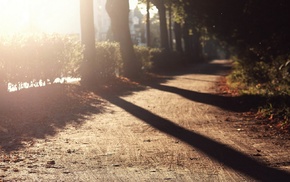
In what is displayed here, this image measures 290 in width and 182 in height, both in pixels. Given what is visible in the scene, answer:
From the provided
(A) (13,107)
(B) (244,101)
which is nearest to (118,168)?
(A) (13,107)

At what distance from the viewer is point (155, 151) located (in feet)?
29.6

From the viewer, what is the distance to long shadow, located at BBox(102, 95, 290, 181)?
7.22 meters

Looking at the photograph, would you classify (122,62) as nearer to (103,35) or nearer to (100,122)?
(100,122)

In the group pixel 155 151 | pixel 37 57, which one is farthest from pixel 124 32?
pixel 155 151

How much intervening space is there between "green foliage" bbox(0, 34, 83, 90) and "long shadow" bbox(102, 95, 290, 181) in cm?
564

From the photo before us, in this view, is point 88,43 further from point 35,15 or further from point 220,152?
point 35,15

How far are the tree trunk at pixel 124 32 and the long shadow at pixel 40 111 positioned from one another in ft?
26.9

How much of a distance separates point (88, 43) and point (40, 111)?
386 inches

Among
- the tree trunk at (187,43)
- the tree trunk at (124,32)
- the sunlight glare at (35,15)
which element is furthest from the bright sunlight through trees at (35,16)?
the tree trunk at (187,43)

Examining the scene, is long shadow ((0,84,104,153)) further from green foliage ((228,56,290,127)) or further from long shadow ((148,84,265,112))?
green foliage ((228,56,290,127))

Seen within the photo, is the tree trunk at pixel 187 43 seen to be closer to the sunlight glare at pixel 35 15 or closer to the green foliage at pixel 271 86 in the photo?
the sunlight glare at pixel 35 15

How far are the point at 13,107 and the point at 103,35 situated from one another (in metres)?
113

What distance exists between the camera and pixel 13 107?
15344 mm

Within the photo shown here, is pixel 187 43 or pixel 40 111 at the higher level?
pixel 187 43
